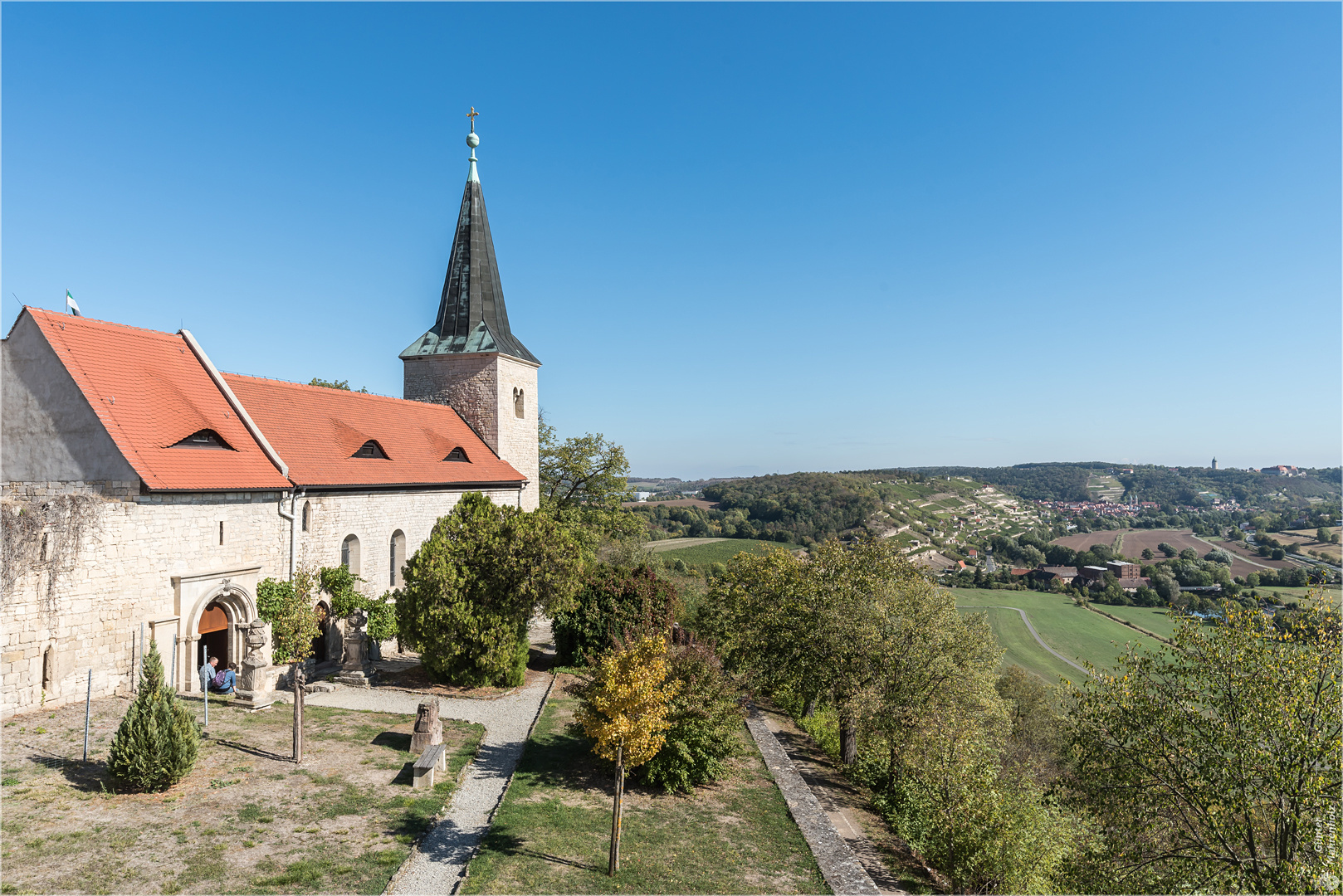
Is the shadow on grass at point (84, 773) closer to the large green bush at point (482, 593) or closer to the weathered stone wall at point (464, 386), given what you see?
the large green bush at point (482, 593)

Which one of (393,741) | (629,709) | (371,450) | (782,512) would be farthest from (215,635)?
(782,512)

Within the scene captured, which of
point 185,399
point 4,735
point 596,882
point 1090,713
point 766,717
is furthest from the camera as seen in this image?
point 766,717

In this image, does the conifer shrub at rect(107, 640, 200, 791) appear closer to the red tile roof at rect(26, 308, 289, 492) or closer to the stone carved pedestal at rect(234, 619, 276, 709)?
the stone carved pedestal at rect(234, 619, 276, 709)

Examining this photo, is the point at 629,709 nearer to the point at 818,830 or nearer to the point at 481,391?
the point at 818,830

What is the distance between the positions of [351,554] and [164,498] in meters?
7.01

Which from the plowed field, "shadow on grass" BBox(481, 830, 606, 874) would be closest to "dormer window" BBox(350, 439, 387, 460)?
"shadow on grass" BBox(481, 830, 606, 874)

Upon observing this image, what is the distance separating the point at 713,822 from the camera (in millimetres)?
13617

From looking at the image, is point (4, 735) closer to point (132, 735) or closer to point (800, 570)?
point (132, 735)

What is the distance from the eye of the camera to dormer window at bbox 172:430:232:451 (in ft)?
60.9

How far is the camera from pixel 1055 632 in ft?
216

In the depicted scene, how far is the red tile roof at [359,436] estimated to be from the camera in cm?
2208

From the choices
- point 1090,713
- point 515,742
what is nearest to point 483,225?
point 515,742

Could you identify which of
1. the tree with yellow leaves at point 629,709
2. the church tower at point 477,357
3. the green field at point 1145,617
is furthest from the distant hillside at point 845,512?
the tree with yellow leaves at point 629,709

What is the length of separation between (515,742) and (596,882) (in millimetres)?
6292
